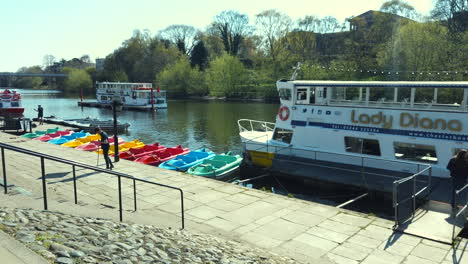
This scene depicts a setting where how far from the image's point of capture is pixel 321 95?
19.7m

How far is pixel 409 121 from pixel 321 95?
4.70 metres

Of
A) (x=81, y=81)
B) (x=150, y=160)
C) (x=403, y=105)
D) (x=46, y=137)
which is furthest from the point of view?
(x=81, y=81)

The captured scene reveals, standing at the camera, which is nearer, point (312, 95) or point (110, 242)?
point (110, 242)

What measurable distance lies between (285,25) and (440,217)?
296 feet

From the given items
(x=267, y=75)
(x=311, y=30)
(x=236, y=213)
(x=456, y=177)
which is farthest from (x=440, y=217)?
(x=311, y=30)

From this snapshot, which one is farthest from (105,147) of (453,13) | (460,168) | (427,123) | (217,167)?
(453,13)

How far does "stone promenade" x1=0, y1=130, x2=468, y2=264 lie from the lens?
9.10m

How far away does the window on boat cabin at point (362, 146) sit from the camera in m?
Result: 17.8

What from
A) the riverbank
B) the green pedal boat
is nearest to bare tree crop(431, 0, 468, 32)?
the green pedal boat

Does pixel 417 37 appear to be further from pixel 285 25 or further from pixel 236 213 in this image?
pixel 236 213

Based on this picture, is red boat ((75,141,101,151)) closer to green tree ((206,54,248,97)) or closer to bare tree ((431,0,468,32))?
bare tree ((431,0,468,32))

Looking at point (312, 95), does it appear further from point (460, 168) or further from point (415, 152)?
point (460, 168)

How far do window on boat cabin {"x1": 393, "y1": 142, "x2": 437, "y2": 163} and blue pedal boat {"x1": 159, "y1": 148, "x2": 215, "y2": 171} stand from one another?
10683mm

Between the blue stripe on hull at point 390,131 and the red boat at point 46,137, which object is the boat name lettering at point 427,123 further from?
the red boat at point 46,137
